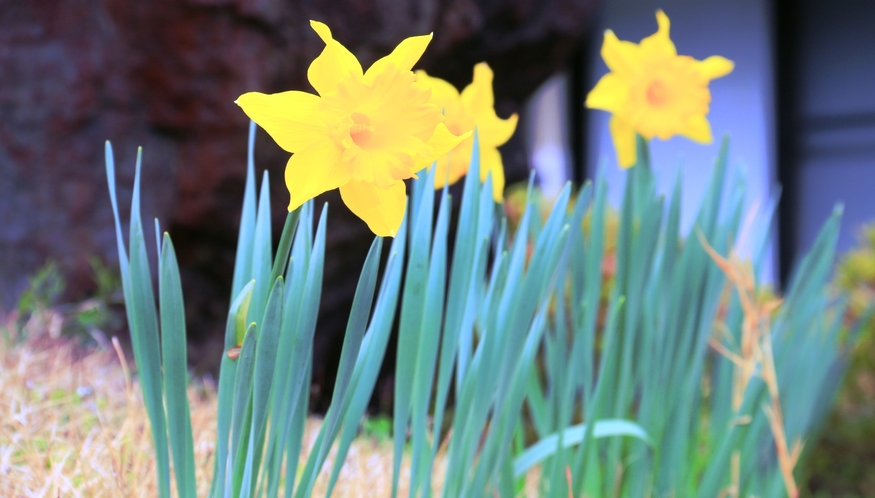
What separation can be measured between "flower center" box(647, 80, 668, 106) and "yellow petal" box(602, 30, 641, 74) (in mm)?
34

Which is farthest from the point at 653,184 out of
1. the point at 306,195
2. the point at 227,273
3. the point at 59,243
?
the point at 59,243

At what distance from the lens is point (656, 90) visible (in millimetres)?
729

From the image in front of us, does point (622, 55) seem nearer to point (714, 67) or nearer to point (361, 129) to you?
point (714, 67)

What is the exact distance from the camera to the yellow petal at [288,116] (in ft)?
1.30

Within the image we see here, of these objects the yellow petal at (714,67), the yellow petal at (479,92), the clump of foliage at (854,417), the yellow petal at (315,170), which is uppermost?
the yellow petal at (714,67)

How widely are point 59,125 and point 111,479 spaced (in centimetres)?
142

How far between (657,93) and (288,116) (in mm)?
497

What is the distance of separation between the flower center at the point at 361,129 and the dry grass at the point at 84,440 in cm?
36

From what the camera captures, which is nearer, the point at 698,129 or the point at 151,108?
the point at 698,129

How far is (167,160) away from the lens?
69.9 inches

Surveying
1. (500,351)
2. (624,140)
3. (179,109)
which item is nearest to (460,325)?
(500,351)

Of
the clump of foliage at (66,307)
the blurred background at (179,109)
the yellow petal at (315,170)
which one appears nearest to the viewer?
the yellow petal at (315,170)

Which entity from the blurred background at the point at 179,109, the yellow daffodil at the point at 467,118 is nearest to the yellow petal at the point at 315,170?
the yellow daffodil at the point at 467,118

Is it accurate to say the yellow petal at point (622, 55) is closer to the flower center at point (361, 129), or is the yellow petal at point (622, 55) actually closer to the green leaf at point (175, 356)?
the flower center at point (361, 129)
